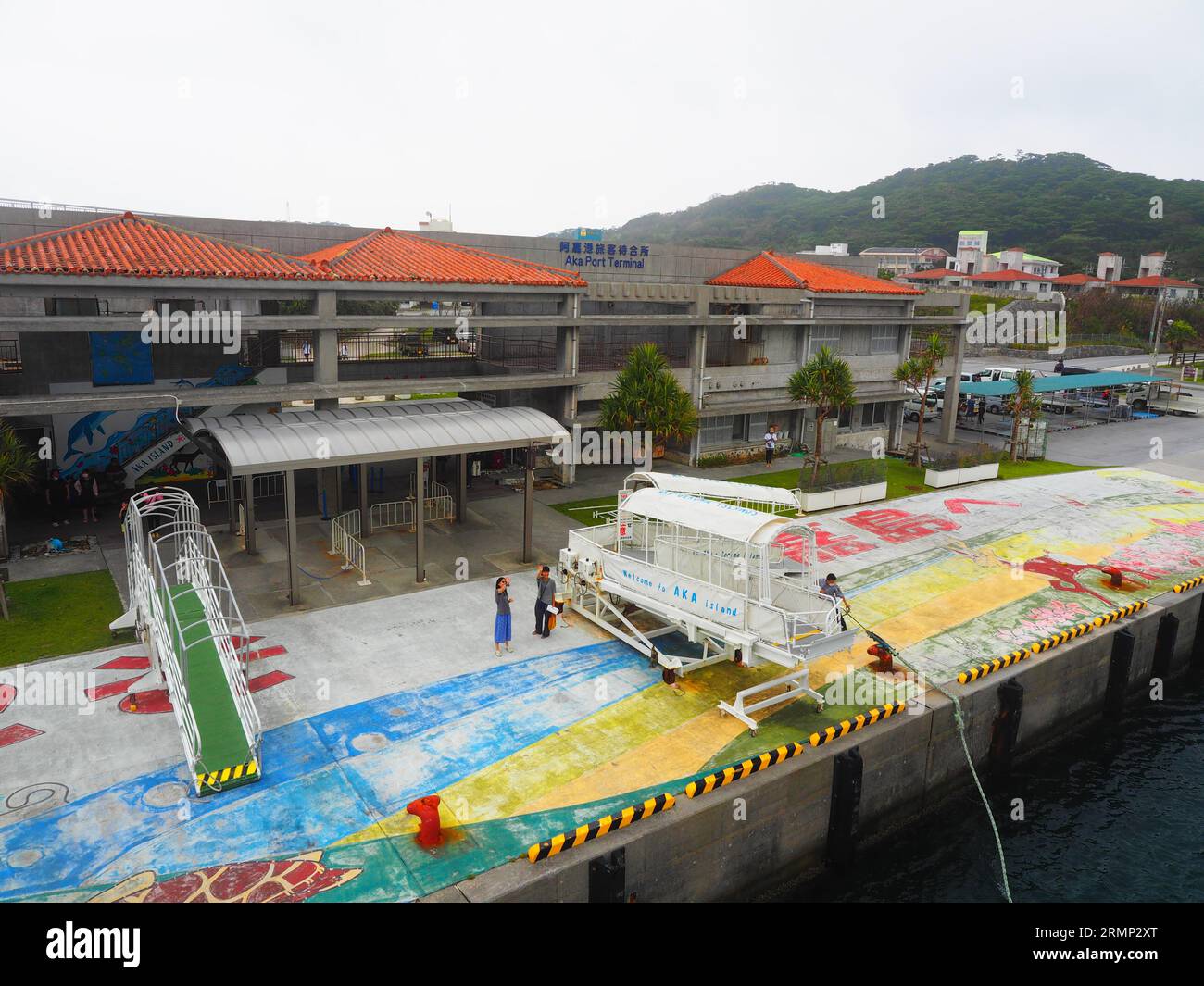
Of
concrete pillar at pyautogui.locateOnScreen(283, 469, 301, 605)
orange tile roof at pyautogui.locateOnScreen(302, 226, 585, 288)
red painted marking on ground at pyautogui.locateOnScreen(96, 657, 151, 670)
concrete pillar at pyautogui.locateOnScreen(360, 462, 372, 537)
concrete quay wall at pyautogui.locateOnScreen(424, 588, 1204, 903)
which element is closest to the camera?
concrete quay wall at pyautogui.locateOnScreen(424, 588, 1204, 903)

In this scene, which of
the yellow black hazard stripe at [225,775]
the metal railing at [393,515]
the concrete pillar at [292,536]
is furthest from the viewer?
the metal railing at [393,515]

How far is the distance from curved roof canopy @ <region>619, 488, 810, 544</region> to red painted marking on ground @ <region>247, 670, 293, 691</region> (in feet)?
28.4

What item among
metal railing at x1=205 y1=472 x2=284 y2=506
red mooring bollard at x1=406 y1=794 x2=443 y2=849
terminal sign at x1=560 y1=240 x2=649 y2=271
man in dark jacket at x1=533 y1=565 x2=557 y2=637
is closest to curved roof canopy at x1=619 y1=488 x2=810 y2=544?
man in dark jacket at x1=533 y1=565 x2=557 y2=637

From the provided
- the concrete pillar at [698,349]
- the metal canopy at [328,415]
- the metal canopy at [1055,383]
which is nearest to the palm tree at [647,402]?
the concrete pillar at [698,349]

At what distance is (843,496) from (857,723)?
18884 millimetres

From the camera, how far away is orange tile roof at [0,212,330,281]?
862 inches

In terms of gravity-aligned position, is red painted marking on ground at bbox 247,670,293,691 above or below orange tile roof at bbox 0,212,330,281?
below

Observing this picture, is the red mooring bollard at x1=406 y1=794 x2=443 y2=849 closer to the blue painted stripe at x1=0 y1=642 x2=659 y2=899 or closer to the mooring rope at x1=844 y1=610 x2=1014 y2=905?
the blue painted stripe at x1=0 y1=642 x2=659 y2=899

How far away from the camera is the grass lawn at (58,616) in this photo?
752 inches

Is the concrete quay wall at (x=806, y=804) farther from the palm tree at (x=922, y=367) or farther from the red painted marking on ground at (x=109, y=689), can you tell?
the palm tree at (x=922, y=367)

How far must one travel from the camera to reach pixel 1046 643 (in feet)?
71.2

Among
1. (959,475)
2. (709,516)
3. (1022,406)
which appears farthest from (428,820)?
→ (1022,406)

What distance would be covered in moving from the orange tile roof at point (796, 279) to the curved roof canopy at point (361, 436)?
1710cm
